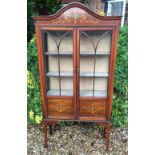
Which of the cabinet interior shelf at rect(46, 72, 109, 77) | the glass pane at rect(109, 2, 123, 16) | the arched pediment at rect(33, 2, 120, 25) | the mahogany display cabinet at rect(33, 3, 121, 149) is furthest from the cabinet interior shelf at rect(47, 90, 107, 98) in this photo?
the glass pane at rect(109, 2, 123, 16)

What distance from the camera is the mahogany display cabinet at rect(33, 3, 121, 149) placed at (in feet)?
5.70

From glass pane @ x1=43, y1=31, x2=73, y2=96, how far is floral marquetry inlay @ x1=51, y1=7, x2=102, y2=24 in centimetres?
13

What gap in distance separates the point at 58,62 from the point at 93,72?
40 centimetres

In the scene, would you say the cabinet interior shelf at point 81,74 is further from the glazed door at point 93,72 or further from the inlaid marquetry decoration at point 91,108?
the inlaid marquetry decoration at point 91,108

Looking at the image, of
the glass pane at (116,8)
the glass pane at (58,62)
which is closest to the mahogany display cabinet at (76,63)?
the glass pane at (58,62)

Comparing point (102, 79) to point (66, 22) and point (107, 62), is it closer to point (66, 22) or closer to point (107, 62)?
point (107, 62)

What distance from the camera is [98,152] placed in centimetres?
218

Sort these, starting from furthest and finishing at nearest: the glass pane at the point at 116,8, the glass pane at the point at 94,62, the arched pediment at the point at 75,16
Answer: the glass pane at the point at 116,8, the glass pane at the point at 94,62, the arched pediment at the point at 75,16

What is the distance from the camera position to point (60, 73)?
2.02m

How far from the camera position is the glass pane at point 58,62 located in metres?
1.88

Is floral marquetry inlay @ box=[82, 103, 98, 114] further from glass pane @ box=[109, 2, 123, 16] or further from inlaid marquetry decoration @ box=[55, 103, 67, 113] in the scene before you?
glass pane @ box=[109, 2, 123, 16]

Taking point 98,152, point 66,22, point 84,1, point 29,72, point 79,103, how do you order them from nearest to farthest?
point 66,22
point 79,103
point 98,152
point 29,72
point 84,1

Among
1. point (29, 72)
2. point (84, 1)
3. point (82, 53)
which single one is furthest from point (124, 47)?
point (84, 1)

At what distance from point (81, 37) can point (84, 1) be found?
2196 millimetres
